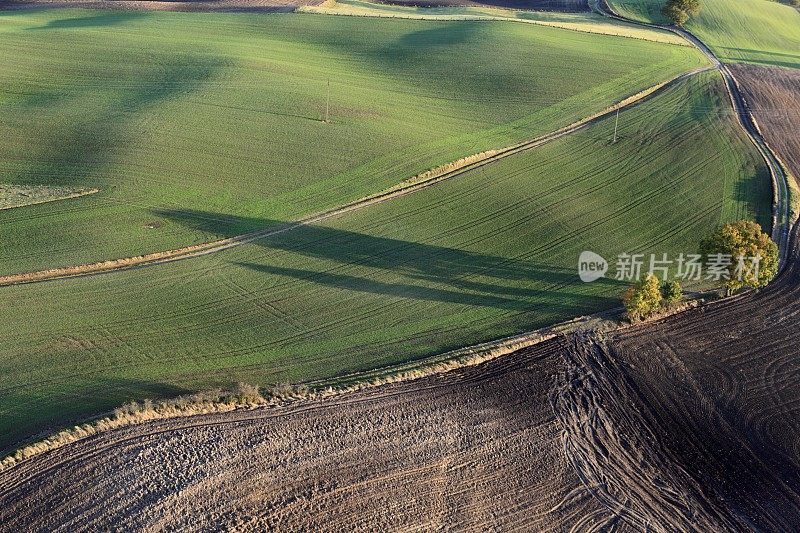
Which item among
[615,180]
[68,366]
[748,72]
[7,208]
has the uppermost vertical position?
[748,72]

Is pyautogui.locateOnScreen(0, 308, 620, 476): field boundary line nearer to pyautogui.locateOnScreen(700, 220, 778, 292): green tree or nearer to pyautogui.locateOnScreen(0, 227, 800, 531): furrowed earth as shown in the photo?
pyautogui.locateOnScreen(0, 227, 800, 531): furrowed earth

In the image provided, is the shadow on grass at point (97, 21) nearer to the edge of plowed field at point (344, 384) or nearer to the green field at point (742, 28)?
the edge of plowed field at point (344, 384)

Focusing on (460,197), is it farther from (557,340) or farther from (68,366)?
(68,366)

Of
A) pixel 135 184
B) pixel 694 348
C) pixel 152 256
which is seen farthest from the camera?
pixel 135 184

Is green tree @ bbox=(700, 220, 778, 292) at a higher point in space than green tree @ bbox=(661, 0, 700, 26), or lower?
lower

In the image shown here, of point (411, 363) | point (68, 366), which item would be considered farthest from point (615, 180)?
point (68, 366)

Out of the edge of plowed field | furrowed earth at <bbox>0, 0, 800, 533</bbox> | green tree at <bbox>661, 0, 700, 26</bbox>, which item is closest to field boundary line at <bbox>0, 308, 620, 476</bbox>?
the edge of plowed field
